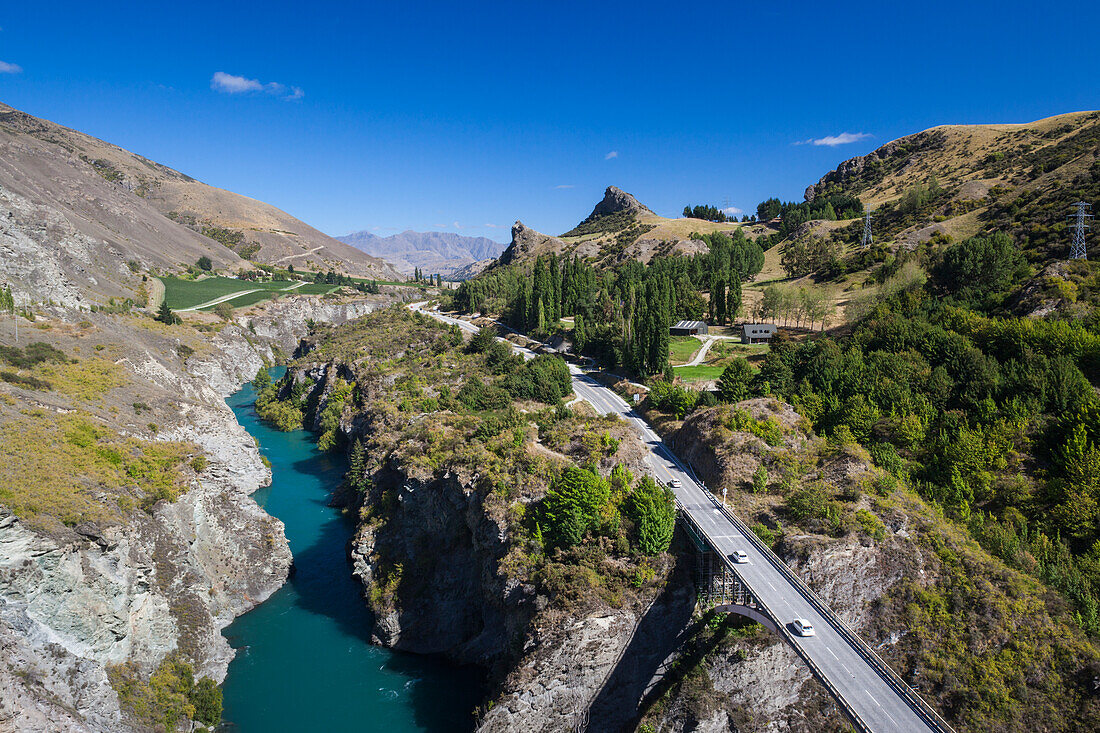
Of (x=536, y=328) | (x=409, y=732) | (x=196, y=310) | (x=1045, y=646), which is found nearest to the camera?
(x=1045, y=646)

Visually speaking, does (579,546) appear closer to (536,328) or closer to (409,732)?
(409,732)

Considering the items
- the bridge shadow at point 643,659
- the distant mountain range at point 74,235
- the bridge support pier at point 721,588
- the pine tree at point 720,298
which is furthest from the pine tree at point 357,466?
the pine tree at point 720,298

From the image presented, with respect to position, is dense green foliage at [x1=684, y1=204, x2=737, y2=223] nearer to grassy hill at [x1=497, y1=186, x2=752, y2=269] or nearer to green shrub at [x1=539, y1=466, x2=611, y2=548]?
grassy hill at [x1=497, y1=186, x2=752, y2=269]

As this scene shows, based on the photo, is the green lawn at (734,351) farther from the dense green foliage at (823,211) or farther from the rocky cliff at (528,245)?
the rocky cliff at (528,245)

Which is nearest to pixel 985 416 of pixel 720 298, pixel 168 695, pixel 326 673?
pixel 720 298

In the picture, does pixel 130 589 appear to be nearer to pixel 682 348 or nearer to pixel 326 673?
pixel 326 673

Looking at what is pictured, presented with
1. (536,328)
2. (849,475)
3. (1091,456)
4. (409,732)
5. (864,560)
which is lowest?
(409,732)

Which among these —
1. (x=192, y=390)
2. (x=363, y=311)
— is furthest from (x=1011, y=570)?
(x=363, y=311)
